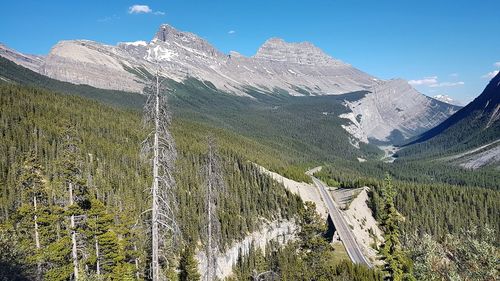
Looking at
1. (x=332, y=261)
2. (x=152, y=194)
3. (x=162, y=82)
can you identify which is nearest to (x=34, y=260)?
(x=152, y=194)

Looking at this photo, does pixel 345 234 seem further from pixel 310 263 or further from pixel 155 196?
pixel 155 196

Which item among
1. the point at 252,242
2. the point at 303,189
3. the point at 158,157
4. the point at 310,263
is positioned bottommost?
the point at 252,242

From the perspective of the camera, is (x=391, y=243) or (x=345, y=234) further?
(x=345, y=234)

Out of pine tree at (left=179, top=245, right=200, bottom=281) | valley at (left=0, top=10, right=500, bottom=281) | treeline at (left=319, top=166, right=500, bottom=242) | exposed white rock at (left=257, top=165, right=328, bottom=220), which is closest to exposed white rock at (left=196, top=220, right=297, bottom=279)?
valley at (left=0, top=10, right=500, bottom=281)

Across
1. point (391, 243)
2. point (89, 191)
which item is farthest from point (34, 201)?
point (391, 243)

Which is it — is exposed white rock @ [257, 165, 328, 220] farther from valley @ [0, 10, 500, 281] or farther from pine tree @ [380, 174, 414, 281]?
pine tree @ [380, 174, 414, 281]

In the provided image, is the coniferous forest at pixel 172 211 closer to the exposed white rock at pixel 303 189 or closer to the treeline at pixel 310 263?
the treeline at pixel 310 263

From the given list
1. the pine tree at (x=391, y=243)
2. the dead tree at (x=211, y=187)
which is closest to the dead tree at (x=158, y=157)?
the dead tree at (x=211, y=187)

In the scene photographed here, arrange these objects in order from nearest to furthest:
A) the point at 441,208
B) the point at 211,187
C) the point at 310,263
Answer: the point at 211,187, the point at 310,263, the point at 441,208
